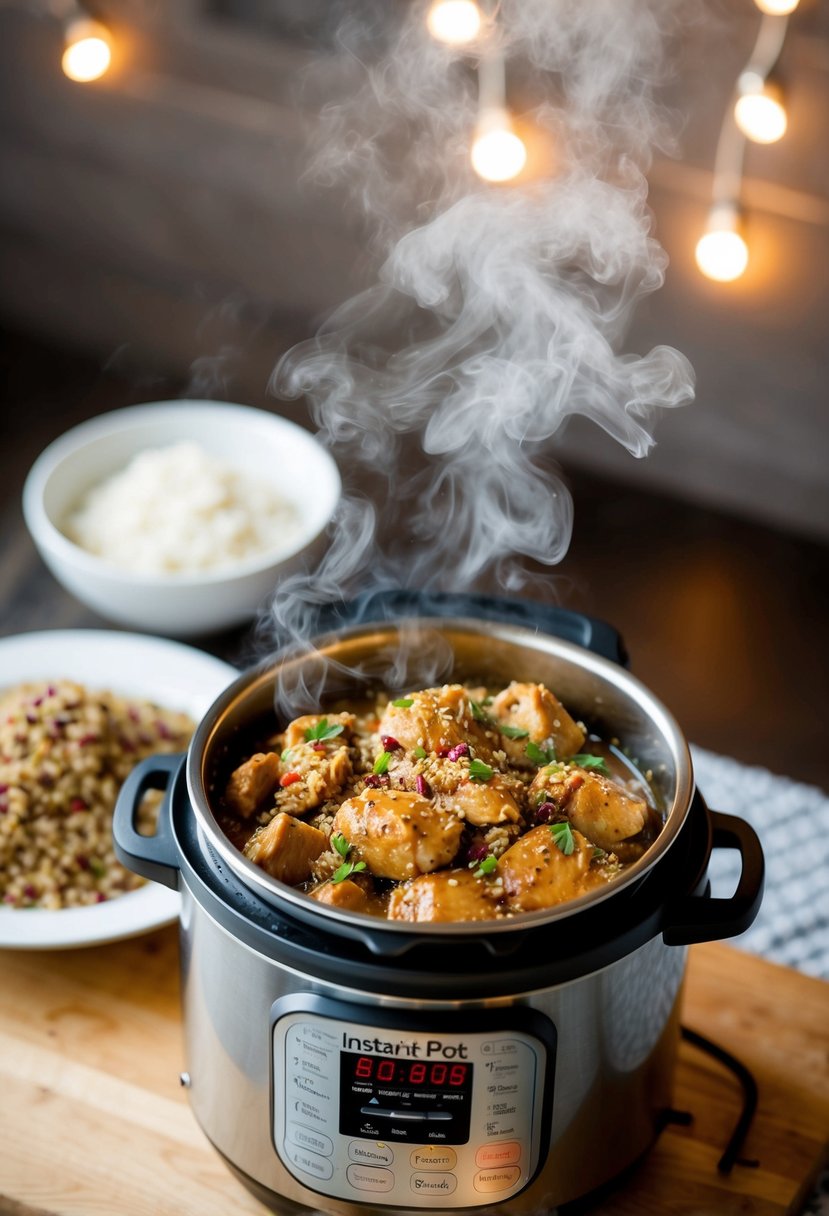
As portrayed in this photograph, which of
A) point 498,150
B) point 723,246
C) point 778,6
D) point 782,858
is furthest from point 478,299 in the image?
point 782,858

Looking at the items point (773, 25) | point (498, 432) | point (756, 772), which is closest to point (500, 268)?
point (498, 432)

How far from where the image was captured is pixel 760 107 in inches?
95.4

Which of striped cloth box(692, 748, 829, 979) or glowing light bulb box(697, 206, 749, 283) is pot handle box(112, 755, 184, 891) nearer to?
striped cloth box(692, 748, 829, 979)

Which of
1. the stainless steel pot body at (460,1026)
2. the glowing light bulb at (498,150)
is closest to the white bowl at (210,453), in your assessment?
the glowing light bulb at (498,150)

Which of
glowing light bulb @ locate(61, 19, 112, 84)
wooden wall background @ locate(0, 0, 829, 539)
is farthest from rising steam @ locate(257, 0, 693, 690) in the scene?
glowing light bulb @ locate(61, 19, 112, 84)

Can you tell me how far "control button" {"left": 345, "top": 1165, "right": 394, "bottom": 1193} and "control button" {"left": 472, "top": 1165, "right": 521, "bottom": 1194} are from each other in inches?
3.3

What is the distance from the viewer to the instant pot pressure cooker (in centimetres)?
115

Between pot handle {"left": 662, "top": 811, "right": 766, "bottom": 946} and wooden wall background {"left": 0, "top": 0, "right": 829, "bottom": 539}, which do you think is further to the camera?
wooden wall background {"left": 0, "top": 0, "right": 829, "bottom": 539}

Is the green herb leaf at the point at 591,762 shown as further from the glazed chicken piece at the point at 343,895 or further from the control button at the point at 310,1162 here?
the control button at the point at 310,1162

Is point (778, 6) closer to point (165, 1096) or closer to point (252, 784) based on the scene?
point (252, 784)

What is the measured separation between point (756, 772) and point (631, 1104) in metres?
1.04

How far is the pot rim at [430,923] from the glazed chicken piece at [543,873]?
1.0 inches

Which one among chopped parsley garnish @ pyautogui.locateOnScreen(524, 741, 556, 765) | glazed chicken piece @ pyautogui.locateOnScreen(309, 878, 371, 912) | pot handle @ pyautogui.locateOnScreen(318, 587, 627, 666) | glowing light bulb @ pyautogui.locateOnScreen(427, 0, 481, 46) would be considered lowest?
glazed chicken piece @ pyautogui.locateOnScreen(309, 878, 371, 912)

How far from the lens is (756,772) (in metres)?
2.30
